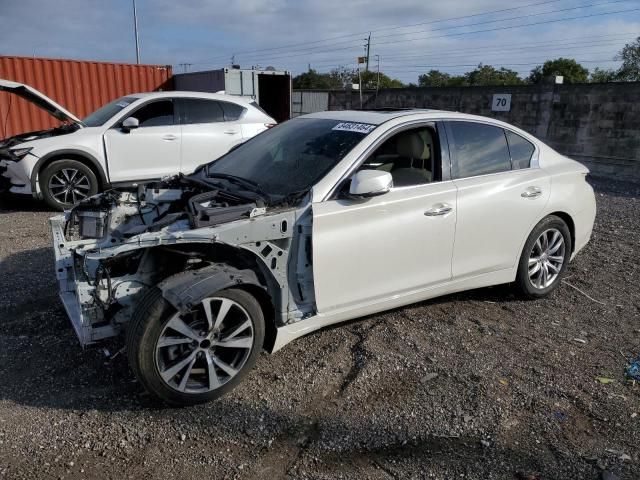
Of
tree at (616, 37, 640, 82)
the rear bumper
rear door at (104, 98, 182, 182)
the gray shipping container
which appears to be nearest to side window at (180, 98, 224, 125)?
rear door at (104, 98, 182, 182)

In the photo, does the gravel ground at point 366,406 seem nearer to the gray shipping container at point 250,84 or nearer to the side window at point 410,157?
the side window at point 410,157

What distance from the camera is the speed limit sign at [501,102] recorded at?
16078mm

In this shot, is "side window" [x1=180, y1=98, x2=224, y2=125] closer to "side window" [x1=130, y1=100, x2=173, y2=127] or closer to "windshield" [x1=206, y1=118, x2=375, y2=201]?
"side window" [x1=130, y1=100, x2=173, y2=127]

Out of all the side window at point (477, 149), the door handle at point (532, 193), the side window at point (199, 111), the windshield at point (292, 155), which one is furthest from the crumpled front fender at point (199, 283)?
the side window at point (199, 111)

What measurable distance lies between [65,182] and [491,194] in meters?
6.21

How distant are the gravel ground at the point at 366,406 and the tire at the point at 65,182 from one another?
3424 mm

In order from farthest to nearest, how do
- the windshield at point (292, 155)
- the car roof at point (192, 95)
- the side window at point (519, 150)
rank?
1. the car roof at point (192, 95)
2. the side window at point (519, 150)
3. the windshield at point (292, 155)

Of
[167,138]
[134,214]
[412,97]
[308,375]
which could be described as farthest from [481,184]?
[412,97]

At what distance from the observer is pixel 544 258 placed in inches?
190

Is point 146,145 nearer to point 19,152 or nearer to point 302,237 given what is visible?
point 19,152

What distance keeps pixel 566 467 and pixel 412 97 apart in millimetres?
17979

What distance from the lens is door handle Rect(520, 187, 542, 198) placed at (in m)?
4.44

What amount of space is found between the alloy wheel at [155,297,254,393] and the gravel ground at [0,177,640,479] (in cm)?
18

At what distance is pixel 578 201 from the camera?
16.2 feet
